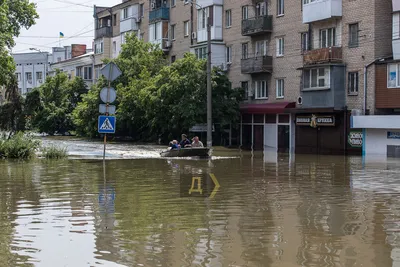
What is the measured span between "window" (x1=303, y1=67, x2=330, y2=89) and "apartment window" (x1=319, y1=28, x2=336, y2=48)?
1.80 metres

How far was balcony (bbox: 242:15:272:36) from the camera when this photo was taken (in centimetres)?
4775

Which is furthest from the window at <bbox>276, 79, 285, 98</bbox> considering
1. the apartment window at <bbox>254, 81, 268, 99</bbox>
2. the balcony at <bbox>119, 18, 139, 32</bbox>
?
the balcony at <bbox>119, 18, 139, 32</bbox>

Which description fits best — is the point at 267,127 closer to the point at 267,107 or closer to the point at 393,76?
the point at 267,107

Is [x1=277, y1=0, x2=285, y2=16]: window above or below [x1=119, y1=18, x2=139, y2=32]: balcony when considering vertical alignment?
below

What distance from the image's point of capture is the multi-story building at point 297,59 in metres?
39.7

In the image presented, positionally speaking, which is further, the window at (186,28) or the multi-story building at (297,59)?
the window at (186,28)

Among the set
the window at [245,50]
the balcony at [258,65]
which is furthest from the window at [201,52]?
the balcony at [258,65]

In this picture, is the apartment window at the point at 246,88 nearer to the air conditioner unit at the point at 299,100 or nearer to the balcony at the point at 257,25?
the balcony at the point at 257,25

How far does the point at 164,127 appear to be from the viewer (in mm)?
51062

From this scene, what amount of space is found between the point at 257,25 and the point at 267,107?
6.40m

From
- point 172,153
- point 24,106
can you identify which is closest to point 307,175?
point 172,153

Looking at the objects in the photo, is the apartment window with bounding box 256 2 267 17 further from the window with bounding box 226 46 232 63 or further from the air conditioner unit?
the air conditioner unit

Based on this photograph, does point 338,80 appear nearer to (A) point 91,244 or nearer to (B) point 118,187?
(B) point 118,187

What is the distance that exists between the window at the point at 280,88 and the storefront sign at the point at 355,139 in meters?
8.12
